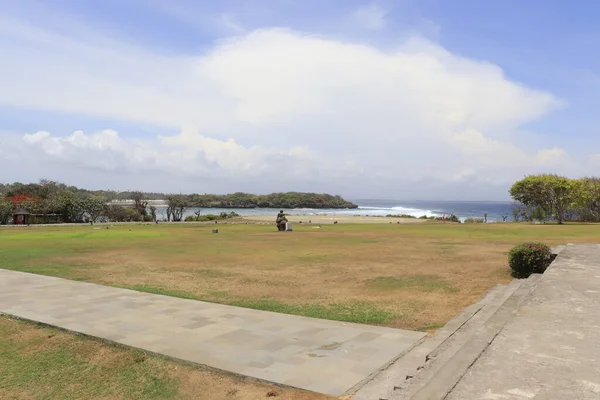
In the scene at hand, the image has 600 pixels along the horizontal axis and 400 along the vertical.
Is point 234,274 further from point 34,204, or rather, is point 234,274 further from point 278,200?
point 278,200

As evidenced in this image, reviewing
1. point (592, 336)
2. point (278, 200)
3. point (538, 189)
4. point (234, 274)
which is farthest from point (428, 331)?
point (278, 200)

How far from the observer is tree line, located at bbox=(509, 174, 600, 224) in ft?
160

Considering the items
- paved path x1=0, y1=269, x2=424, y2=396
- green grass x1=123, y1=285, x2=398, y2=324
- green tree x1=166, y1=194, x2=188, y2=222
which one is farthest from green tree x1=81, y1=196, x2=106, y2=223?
green grass x1=123, y1=285, x2=398, y2=324

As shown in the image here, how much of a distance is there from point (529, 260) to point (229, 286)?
9311 millimetres

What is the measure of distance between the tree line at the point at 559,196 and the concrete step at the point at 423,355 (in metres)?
46.6

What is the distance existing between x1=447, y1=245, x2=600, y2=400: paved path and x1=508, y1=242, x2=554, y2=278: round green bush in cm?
500

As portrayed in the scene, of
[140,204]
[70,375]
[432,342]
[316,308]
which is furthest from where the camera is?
[140,204]

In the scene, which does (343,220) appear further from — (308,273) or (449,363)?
(449,363)

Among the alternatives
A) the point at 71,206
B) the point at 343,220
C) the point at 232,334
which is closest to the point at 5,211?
the point at 71,206

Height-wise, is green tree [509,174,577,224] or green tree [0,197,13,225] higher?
green tree [509,174,577,224]

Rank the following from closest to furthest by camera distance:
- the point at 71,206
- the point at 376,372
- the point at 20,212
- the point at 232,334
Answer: the point at 376,372 → the point at 232,334 → the point at 20,212 → the point at 71,206

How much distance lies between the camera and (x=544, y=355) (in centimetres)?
493

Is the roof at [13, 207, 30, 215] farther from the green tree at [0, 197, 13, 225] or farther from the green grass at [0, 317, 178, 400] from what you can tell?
the green grass at [0, 317, 178, 400]

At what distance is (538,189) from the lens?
172ft
